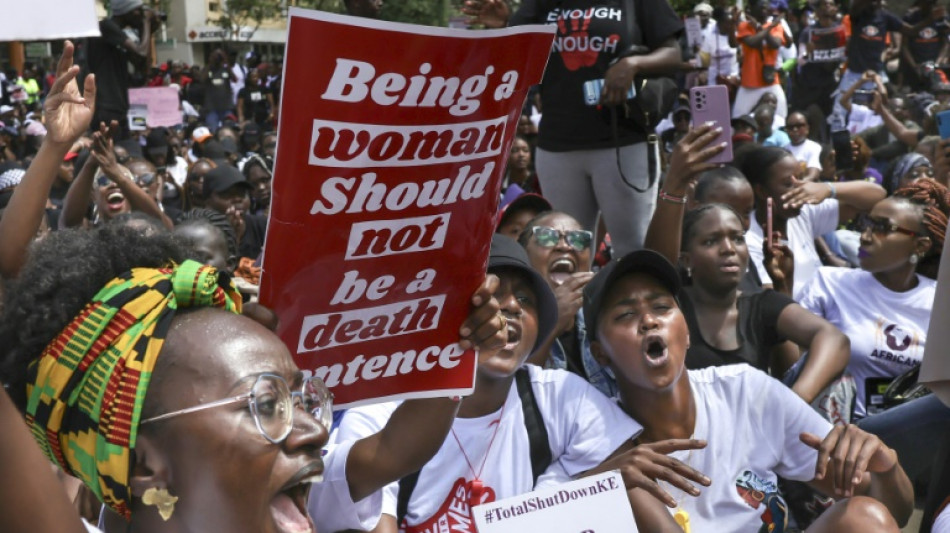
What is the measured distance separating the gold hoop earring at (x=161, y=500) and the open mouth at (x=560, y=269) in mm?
2883

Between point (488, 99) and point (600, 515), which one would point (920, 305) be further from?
point (488, 99)

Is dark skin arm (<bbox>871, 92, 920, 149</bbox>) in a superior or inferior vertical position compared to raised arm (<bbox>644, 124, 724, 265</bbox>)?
inferior

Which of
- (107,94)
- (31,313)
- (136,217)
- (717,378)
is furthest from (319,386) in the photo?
(107,94)

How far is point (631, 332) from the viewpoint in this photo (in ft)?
11.4

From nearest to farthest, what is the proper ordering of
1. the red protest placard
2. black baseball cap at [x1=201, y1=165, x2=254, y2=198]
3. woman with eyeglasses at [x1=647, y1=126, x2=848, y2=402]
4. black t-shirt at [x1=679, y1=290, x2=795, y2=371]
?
the red protest placard
woman with eyeglasses at [x1=647, y1=126, x2=848, y2=402]
black t-shirt at [x1=679, y1=290, x2=795, y2=371]
black baseball cap at [x1=201, y1=165, x2=254, y2=198]

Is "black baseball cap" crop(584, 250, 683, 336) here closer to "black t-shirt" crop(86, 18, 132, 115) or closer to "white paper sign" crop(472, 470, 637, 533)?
"white paper sign" crop(472, 470, 637, 533)

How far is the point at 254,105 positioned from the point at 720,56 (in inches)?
378

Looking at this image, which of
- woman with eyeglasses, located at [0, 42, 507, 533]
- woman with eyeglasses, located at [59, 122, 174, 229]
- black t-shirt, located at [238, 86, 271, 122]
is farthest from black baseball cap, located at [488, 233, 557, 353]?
black t-shirt, located at [238, 86, 271, 122]

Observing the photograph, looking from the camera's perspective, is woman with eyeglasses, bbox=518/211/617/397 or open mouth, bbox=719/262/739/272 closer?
woman with eyeglasses, bbox=518/211/617/397

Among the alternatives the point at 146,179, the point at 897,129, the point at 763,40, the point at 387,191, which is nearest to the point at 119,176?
the point at 146,179

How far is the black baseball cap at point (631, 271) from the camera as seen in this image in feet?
11.6

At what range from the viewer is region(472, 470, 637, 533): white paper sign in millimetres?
2684

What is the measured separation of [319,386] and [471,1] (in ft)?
8.79

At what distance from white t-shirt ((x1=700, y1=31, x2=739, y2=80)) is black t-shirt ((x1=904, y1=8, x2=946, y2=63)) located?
2.72m
